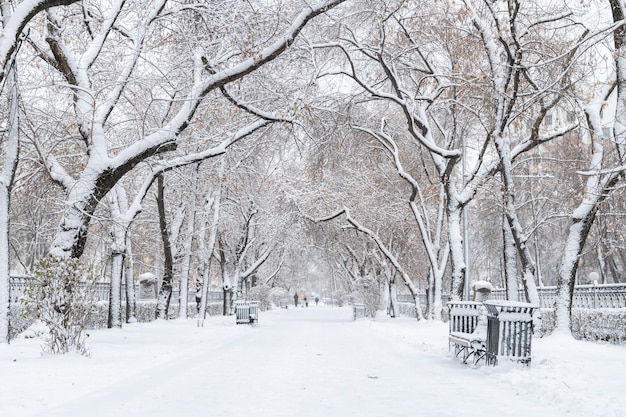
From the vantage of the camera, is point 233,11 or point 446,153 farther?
point 446,153

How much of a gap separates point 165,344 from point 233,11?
26.9ft

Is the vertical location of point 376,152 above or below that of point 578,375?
above

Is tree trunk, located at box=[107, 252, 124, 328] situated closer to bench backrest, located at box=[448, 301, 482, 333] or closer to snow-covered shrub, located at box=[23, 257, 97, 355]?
snow-covered shrub, located at box=[23, 257, 97, 355]

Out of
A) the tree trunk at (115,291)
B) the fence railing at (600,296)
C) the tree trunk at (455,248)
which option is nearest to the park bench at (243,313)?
the tree trunk at (115,291)

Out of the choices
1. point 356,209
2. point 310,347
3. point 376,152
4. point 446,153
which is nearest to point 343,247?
point 356,209

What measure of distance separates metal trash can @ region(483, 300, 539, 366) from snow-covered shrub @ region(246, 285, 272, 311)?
32.4 metres

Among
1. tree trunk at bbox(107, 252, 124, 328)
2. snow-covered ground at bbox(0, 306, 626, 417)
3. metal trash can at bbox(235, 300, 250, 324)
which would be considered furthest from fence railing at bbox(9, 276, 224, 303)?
metal trash can at bbox(235, 300, 250, 324)

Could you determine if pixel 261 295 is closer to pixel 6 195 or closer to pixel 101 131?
pixel 101 131

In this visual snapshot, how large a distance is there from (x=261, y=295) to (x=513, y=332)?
114 ft

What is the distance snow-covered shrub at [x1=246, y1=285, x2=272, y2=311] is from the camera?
41.6m

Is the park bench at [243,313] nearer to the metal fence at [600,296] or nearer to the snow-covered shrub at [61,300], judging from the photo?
the metal fence at [600,296]

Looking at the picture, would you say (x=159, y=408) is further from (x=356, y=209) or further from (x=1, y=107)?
(x=356, y=209)

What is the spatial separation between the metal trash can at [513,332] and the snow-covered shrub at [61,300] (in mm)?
7429

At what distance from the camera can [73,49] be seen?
15.8 metres
